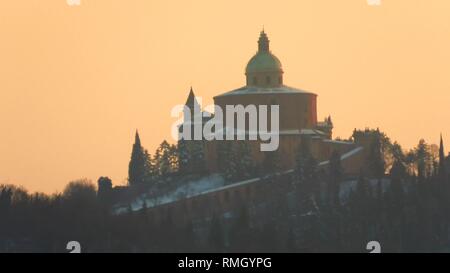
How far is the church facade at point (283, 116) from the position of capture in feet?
632

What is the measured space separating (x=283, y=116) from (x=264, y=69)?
122 inches

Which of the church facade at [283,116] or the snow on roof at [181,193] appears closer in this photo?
the snow on roof at [181,193]

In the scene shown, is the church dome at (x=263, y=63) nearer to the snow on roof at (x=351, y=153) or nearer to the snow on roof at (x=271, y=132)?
the snow on roof at (x=271, y=132)

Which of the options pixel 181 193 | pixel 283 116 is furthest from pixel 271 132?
pixel 181 193

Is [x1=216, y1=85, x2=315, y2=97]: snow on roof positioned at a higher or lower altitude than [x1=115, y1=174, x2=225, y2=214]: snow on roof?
higher

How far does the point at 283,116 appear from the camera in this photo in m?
196

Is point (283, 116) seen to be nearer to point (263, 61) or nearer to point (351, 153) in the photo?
point (263, 61)

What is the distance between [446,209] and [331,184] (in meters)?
9.54

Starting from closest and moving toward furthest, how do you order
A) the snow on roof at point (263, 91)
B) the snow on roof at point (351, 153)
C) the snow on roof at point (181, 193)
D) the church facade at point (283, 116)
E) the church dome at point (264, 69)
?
1. the snow on roof at point (181, 193)
2. the snow on roof at point (351, 153)
3. the church facade at point (283, 116)
4. the snow on roof at point (263, 91)
5. the church dome at point (264, 69)

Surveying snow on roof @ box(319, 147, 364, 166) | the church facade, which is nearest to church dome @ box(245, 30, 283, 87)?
the church facade

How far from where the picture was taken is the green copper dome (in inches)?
7771

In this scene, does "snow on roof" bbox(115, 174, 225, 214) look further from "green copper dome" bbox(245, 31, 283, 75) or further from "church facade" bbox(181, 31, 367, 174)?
"green copper dome" bbox(245, 31, 283, 75)

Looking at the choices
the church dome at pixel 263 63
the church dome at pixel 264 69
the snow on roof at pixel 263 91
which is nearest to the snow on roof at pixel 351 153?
the snow on roof at pixel 263 91
